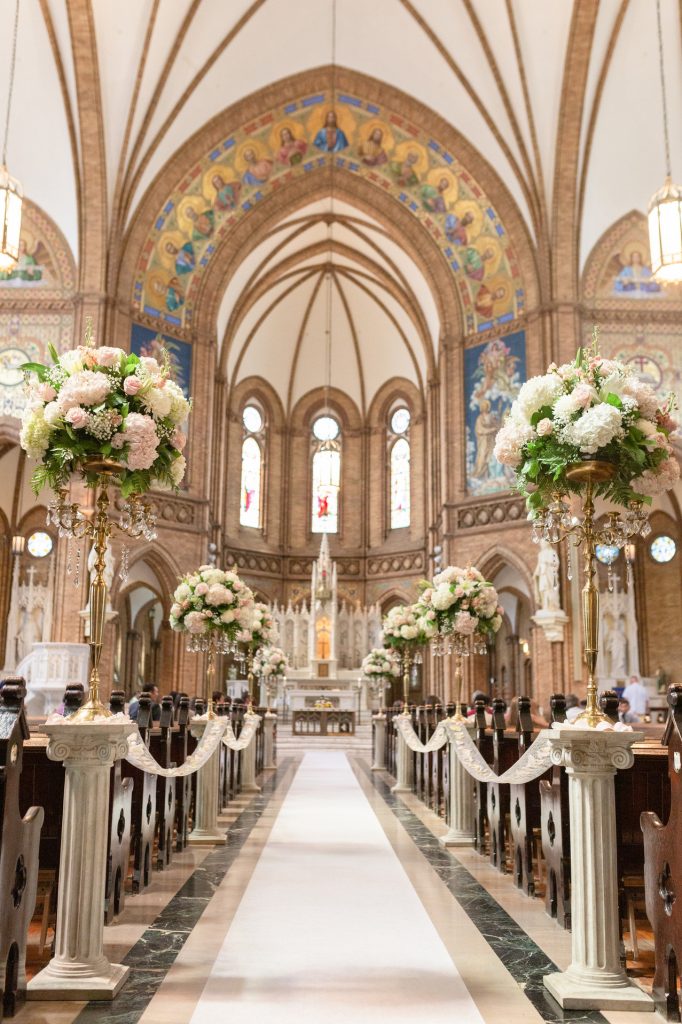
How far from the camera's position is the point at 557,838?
18.6 feet

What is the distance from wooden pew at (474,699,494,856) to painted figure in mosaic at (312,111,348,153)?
1922 centimetres

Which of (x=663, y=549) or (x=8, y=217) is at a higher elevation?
(x=8, y=217)

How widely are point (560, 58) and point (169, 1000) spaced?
812 inches

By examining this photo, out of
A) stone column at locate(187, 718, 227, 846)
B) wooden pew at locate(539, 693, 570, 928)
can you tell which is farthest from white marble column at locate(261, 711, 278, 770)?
wooden pew at locate(539, 693, 570, 928)

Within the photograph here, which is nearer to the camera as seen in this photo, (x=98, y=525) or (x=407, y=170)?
(x=98, y=525)

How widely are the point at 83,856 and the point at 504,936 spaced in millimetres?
2508

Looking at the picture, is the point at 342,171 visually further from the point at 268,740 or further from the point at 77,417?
the point at 77,417

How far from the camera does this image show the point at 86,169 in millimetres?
21094

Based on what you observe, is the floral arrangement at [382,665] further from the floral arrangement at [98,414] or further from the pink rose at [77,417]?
the pink rose at [77,417]

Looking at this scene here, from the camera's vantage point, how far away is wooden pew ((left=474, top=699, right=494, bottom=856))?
8.41 metres

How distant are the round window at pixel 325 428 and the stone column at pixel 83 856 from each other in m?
31.0

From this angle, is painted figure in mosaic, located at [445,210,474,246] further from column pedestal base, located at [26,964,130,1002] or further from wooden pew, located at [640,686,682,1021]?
column pedestal base, located at [26,964,130,1002]

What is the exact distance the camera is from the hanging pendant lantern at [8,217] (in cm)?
1275

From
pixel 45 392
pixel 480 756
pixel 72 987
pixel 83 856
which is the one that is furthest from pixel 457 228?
pixel 72 987
